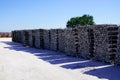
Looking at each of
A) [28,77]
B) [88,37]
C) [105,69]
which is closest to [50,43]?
[88,37]

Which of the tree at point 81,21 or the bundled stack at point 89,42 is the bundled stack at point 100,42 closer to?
the bundled stack at point 89,42

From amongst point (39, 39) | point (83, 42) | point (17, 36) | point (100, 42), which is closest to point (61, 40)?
point (83, 42)

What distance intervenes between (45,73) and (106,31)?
5.63 m

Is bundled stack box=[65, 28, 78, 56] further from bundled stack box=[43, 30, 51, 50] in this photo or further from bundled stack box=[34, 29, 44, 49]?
bundled stack box=[34, 29, 44, 49]

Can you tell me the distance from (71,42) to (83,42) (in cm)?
222

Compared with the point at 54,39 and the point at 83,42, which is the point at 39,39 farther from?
the point at 83,42

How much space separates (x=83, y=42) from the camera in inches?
785

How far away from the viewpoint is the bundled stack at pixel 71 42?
69.9 feet

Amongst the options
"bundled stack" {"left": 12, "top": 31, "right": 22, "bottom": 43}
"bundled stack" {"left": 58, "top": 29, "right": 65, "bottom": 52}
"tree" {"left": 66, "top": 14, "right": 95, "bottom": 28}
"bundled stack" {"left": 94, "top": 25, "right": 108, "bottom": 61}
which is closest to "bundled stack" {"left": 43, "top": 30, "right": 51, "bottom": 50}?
"bundled stack" {"left": 58, "top": 29, "right": 65, "bottom": 52}

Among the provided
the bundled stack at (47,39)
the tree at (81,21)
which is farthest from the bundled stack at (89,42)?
the tree at (81,21)

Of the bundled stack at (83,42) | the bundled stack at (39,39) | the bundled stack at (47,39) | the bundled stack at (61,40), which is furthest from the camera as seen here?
the bundled stack at (39,39)

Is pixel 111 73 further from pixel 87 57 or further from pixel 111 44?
pixel 87 57

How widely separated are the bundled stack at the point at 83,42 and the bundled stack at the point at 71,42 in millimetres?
763

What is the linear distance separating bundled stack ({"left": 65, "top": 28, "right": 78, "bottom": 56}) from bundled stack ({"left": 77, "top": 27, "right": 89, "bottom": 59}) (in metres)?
0.76
